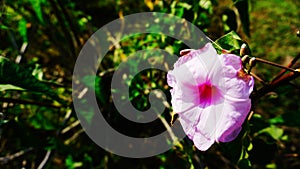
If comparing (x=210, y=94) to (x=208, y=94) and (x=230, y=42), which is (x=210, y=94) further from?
(x=230, y=42)

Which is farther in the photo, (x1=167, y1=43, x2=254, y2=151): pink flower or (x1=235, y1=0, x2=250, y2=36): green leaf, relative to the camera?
(x1=235, y1=0, x2=250, y2=36): green leaf

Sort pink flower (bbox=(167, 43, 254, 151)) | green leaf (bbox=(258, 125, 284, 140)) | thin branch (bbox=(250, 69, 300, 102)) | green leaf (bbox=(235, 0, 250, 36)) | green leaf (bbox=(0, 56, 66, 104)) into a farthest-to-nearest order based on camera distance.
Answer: green leaf (bbox=(258, 125, 284, 140))
green leaf (bbox=(235, 0, 250, 36))
green leaf (bbox=(0, 56, 66, 104))
thin branch (bbox=(250, 69, 300, 102))
pink flower (bbox=(167, 43, 254, 151))

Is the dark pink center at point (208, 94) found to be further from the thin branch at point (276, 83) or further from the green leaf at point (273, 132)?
the green leaf at point (273, 132)

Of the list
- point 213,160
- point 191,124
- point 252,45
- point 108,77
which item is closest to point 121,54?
point 108,77

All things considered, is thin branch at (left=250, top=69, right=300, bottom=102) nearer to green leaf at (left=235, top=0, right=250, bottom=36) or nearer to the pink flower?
the pink flower

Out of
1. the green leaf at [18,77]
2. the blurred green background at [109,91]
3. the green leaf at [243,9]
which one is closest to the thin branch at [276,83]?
the blurred green background at [109,91]

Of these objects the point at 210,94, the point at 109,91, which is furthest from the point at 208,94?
the point at 109,91

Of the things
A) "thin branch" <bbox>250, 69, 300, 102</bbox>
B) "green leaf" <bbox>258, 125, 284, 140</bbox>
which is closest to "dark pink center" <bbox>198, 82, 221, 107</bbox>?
"thin branch" <bbox>250, 69, 300, 102</bbox>

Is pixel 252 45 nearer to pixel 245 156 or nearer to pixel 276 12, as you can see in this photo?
pixel 276 12
